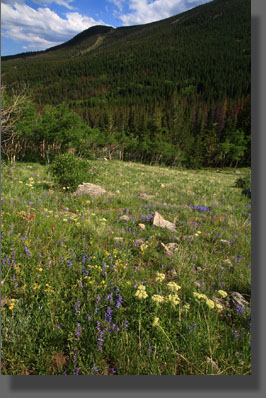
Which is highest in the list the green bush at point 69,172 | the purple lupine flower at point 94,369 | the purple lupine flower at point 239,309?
the green bush at point 69,172

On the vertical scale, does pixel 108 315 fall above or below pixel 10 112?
below

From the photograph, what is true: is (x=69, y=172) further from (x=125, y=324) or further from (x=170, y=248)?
(x=125, y=324)

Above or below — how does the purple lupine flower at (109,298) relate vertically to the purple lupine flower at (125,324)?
above

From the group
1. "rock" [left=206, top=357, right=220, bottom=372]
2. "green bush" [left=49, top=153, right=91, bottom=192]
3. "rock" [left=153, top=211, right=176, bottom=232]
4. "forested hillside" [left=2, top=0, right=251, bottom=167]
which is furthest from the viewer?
"forested hillside" [left=2, top=0, right=251, bottom=167]

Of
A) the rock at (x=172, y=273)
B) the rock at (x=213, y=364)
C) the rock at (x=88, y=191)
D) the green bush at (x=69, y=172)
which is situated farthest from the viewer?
the green bush at (x=69, y=172)

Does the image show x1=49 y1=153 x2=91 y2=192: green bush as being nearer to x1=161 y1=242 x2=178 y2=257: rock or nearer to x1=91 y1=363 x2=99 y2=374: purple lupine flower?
x1=161 y1=242 x2=178 y2=257: rock

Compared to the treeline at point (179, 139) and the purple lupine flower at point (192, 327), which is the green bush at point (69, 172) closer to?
the purple lupine flower at point (192, 327)

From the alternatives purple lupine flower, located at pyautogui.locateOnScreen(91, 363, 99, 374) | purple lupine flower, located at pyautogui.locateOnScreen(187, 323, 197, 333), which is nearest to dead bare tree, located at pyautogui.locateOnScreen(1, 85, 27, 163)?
purple lupine flower, located at pyautogui.locateOnScreen(91, 363, 99, 374)

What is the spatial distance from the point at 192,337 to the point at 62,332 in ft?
3.65

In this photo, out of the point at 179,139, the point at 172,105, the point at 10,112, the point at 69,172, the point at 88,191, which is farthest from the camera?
the point at 172,105

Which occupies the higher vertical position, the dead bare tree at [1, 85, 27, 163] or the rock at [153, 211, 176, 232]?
the dead bare tree at [1, 85, 27, 163]

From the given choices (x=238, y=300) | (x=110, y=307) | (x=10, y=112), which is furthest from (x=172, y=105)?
(x=110, y=307)

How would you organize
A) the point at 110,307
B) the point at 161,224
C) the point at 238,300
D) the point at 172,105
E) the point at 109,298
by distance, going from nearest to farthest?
the point at 110,307 → the point at 109,298 → the point at 238,300 → the point at 161,224 → the point at 172,105

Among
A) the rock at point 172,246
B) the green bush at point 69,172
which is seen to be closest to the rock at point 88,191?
the green bush at point 69,172
